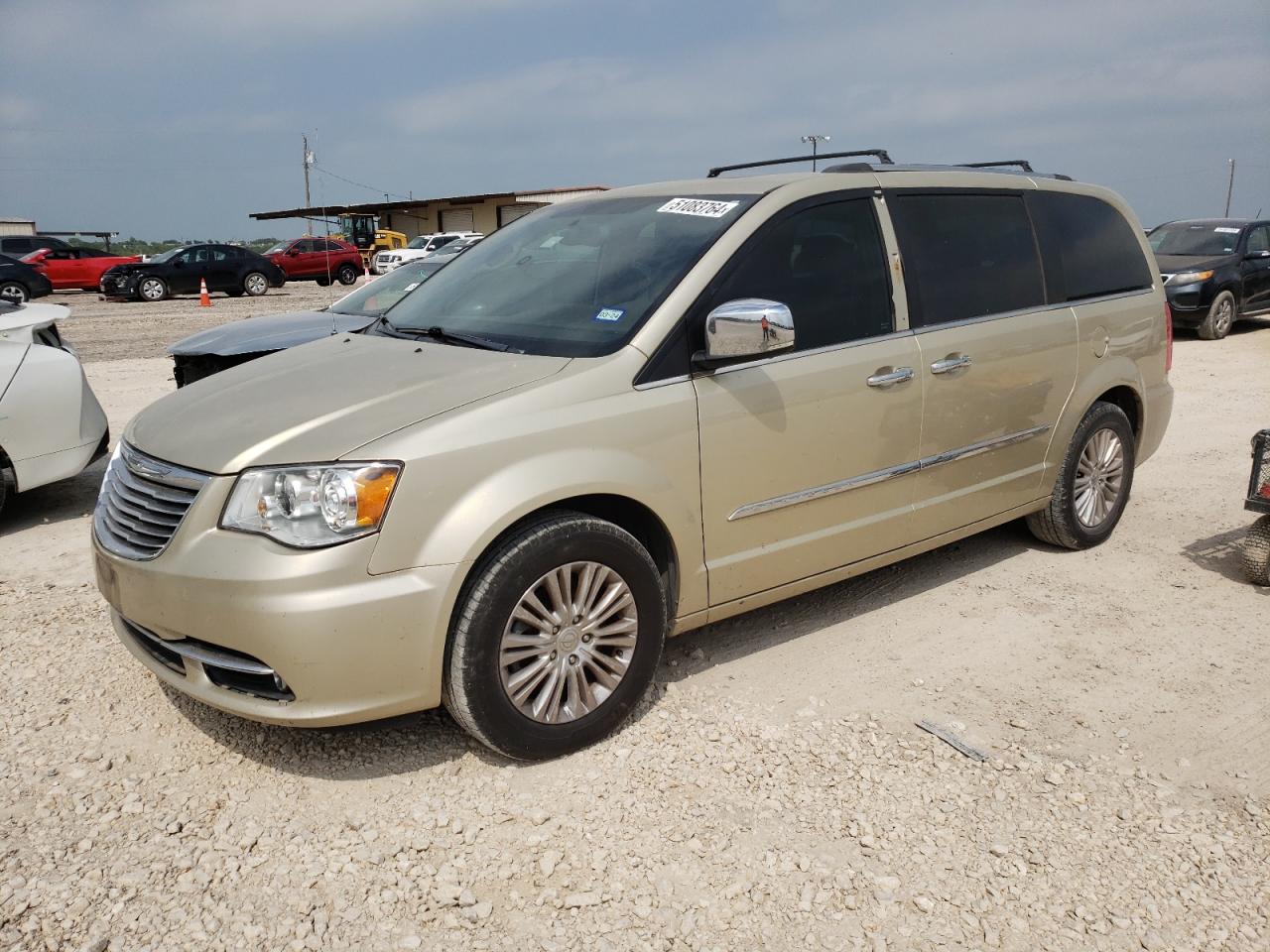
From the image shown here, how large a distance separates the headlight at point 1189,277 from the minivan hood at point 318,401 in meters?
13.6

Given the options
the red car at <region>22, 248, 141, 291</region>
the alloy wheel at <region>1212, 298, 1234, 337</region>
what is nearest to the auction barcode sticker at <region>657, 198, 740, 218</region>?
the alloy wheel at <region>1212, 298, 1234, 337</region>

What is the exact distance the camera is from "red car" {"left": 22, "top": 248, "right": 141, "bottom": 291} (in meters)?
28.5

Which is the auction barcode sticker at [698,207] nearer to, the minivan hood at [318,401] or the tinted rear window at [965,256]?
the tinted rear window at [965,256]

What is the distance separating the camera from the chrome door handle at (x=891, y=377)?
411cm

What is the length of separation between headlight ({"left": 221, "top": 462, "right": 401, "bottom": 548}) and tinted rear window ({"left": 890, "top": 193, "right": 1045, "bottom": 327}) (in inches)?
93.4

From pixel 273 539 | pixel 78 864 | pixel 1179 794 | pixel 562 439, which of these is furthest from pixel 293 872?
pixel 1179 794

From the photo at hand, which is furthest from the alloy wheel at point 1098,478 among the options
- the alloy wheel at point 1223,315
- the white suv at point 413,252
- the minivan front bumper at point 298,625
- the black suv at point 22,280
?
the black suv at point 22,280

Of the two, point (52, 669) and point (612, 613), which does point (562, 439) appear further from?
point (52, 669)

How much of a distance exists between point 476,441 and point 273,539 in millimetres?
640

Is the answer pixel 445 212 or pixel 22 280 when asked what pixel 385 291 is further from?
pixel 445 212

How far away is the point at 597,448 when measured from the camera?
3.37 meters

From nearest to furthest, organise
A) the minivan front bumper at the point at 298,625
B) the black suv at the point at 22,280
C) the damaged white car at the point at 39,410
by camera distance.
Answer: the minivan front bumper at the point at 298,625, the damaged white car at the point at 39,410, the black suv at the point at 22,280

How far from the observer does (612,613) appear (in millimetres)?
3443

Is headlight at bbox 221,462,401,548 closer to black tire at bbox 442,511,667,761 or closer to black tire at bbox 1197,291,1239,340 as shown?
black tire at bbox 442,511,667,761
